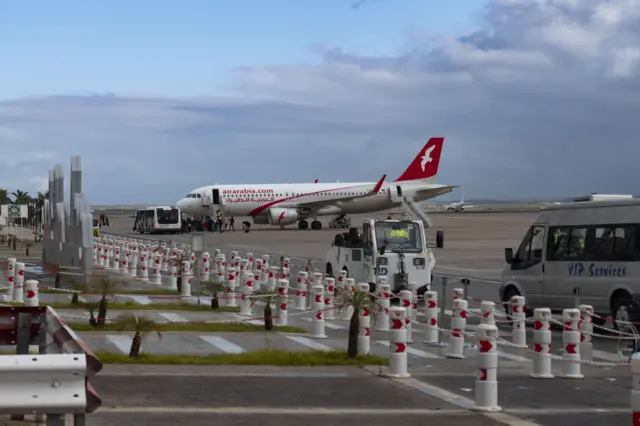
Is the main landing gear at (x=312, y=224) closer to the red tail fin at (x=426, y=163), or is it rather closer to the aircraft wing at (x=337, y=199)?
the aircraft wing at (x=337, y=199)

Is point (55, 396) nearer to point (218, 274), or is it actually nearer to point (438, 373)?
point (438, 373)

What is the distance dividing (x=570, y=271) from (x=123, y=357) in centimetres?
990

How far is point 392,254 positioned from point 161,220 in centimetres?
5432

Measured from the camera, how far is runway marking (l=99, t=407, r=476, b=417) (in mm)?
11008

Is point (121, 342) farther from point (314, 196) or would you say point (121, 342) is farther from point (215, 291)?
point (314, 196)

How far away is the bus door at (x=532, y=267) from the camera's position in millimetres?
22188

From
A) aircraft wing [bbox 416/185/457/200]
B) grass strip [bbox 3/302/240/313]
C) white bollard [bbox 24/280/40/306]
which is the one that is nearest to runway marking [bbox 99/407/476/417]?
white bollard [bbox 24/280/40/306]

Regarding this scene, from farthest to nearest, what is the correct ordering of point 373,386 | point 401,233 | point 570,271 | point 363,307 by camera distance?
point 401,233
point 570,271
point 363,307
point 373,386

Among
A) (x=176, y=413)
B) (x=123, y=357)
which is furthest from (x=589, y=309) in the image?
(x=176, y=413)

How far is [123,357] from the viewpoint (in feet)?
49.5

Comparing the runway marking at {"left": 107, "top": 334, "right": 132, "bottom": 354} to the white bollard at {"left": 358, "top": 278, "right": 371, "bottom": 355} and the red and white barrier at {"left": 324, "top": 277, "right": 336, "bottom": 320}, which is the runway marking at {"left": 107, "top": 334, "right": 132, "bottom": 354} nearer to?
the white bollard at {"left": 358, "top": 278, "right": 371, "bottom": 355}

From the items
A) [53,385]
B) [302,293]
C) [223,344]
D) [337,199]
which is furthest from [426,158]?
[53,385]

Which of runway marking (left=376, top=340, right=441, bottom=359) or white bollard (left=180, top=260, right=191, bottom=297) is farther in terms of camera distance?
white bollard (left=180, top=260, right=191, bottom=297)

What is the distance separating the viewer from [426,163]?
81000mm
